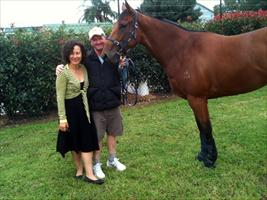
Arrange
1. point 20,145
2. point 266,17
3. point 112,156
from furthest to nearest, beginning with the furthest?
1. point 266,17
2. point 20,145
3. point 112,156

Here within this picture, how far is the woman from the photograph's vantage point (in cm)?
423

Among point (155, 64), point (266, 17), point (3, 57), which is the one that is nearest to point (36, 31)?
point (3, 57)

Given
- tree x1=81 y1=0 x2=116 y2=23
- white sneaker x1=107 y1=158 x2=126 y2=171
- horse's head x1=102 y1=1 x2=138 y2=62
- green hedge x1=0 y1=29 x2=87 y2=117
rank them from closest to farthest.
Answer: horse's head x1=102 y1=1 x2=138 y2=62 → white sneaker x1=107 y1=158 x2=126 y2=171 → green hedge x1=0 y1=29 x2=87 y2=117 → tree x1=81 y1=0 x2=116 y2=23

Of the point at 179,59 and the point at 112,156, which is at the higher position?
the point at 179,59

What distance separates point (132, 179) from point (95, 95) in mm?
1103

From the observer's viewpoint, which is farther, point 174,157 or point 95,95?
point 174,157

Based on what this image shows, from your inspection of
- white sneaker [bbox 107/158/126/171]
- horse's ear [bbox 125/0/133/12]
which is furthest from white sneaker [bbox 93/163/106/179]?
horse's ear [bbox 125/0/133/12]

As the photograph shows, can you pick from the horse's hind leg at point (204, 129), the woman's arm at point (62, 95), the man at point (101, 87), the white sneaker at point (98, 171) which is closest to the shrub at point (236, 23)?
the horse's hind leg at point (204, 129)

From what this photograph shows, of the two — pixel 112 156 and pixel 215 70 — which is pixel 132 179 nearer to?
pixel 112 156

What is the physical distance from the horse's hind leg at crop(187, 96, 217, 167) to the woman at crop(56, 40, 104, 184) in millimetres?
1250

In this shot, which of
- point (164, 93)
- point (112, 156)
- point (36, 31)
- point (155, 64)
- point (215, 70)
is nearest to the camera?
point (215, 70)

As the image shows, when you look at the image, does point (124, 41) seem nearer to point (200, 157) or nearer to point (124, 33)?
point (124, 33)

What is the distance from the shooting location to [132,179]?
4.54 meters

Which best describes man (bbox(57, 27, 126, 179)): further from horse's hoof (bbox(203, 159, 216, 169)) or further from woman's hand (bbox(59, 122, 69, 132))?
horse's hoof (bbox(203, 159, 216, 169))
